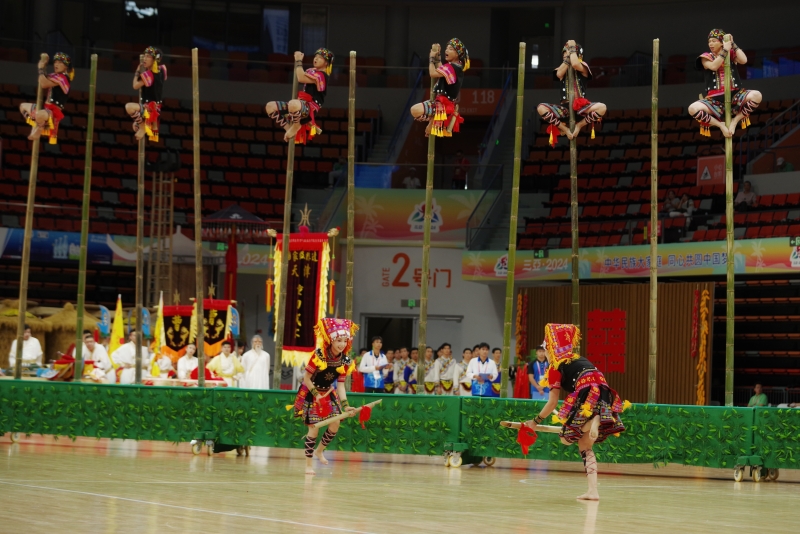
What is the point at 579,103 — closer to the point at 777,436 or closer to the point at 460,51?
the point at 460,51

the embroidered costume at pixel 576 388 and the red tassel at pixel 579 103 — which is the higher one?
the red tassel at pixel 579 103

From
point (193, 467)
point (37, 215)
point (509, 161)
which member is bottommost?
point (193, 467)

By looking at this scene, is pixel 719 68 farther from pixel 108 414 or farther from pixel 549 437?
pixel 108 414

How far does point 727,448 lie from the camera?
10.9 m

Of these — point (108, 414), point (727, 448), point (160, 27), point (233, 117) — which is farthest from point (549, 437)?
point (160, 27)

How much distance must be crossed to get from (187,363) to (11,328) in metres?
5.30

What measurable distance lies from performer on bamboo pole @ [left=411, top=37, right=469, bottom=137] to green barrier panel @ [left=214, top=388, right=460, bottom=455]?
2.72 metres

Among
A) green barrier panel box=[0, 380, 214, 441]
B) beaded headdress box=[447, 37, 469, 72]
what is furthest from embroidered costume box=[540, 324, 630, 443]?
green barrier panel box=[0, 380, 214, 441]

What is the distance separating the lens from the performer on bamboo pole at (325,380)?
10445mm

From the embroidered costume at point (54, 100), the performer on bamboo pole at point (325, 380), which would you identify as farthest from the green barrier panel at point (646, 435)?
the embroidered costume at point (54, 100)

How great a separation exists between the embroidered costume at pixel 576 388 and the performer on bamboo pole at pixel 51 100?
671 centimetres

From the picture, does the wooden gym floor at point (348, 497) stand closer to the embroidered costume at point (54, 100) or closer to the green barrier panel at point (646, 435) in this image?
the green barrier panel at point (646, 435)

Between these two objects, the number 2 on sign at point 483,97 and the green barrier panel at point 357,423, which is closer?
the green barrier panel at point 357,423

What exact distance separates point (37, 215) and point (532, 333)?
30.6 feet
